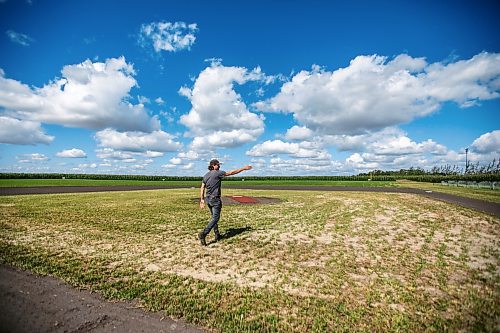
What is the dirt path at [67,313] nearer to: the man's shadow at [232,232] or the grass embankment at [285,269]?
the grass embankment at [285,269]

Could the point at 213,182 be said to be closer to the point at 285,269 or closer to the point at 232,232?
the point at 232,232

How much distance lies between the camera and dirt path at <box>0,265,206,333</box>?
4043 mm

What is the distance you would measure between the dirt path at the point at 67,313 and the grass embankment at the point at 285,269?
0.29 m

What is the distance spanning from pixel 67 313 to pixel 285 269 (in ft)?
15.1

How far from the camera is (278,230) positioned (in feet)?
36.4

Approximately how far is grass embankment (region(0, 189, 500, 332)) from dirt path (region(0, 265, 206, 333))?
0.95ft

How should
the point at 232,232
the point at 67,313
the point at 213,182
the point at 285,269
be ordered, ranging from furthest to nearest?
the point at 232,232
the point at 213,182
the point at 285,269
the point at 67,313

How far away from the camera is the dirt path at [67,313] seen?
13.3 ft

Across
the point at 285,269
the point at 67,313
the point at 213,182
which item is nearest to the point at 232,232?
the point at 213,182

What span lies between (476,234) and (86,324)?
1343 cm

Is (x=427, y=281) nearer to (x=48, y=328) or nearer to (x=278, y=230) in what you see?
(x=278, y=230)

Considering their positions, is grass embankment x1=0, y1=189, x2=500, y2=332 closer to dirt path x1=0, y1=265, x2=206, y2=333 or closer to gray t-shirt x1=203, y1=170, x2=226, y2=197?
dirt path x1=0, y1=265, x2=206, y2=333

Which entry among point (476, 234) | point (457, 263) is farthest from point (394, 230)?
point (457, 263)

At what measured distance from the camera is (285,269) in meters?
6.68
